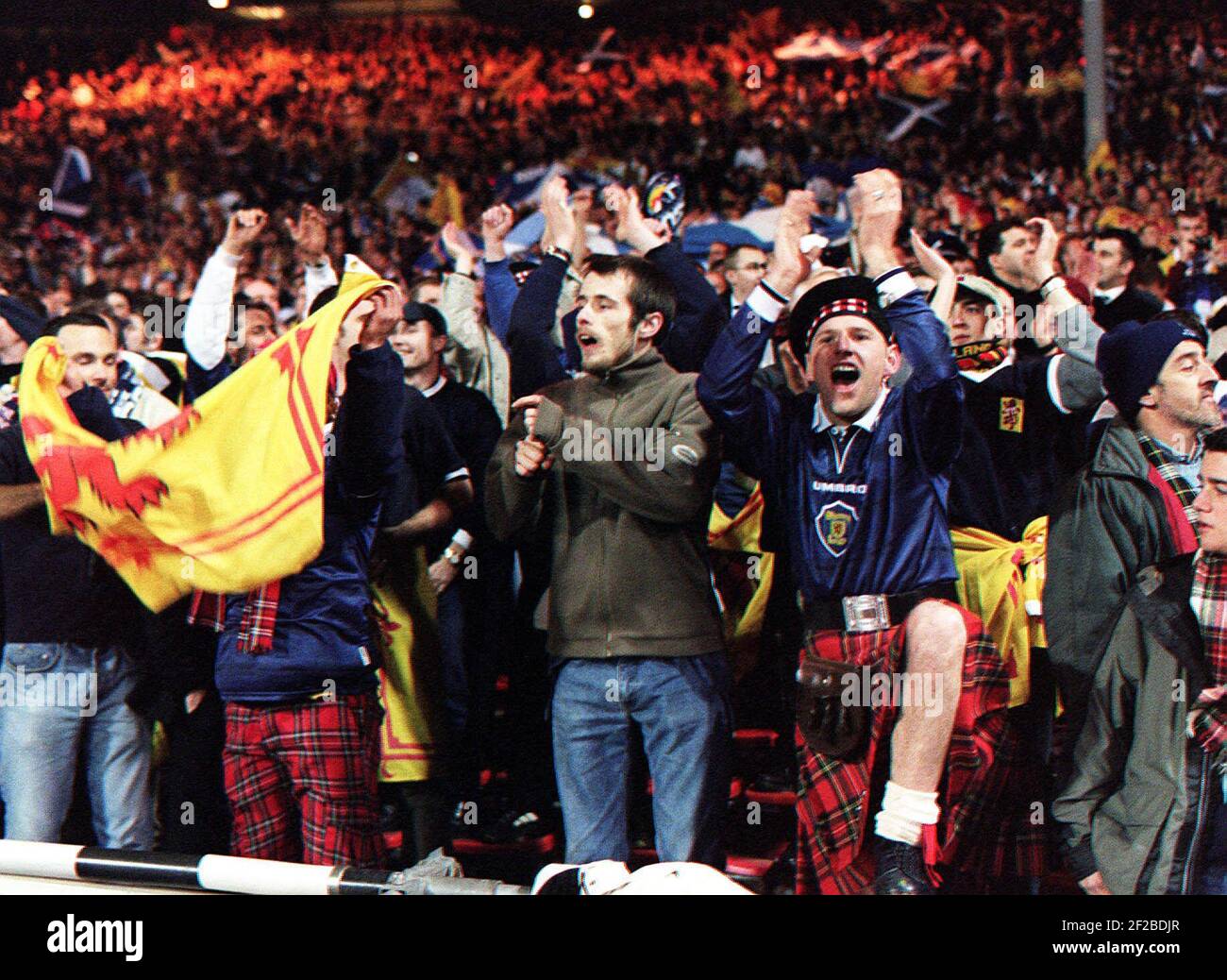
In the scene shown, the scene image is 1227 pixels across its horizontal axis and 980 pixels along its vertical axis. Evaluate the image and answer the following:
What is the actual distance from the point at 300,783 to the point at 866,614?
1544 millimetres

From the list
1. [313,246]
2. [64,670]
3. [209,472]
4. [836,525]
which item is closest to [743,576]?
[836,525]

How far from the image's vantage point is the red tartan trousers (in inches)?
152

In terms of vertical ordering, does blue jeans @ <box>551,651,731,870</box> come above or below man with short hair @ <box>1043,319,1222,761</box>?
below

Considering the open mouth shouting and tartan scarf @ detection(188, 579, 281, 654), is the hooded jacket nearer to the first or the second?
the open mouth shouting

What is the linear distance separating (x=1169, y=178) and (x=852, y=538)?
7.60 meters

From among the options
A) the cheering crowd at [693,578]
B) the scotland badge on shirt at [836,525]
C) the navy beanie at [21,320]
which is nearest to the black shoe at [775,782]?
the cheering crowd at [693,578]

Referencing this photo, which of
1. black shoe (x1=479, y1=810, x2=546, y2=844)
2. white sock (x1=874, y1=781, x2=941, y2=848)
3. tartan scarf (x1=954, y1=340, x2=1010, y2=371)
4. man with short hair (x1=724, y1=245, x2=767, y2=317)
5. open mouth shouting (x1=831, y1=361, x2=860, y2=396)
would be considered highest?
man with short hair (x1=724, y1=245, x2=767, y2=317)

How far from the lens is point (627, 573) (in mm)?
3891

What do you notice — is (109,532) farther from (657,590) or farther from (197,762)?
(657,590)

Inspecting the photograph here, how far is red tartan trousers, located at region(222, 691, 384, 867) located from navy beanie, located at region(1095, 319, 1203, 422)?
7.26 ft

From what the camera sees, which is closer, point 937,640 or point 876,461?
point 937,640

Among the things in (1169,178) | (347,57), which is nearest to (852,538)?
(1169,178)

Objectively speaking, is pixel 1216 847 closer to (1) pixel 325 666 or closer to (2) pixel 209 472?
(1) pixel 325 666

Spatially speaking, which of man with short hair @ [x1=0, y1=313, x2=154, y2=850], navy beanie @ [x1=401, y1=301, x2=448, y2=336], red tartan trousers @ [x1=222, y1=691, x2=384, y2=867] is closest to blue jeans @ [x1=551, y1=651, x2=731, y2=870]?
red tartan trousers @ [x1=222, y1=691, x2=384, y2=867]
